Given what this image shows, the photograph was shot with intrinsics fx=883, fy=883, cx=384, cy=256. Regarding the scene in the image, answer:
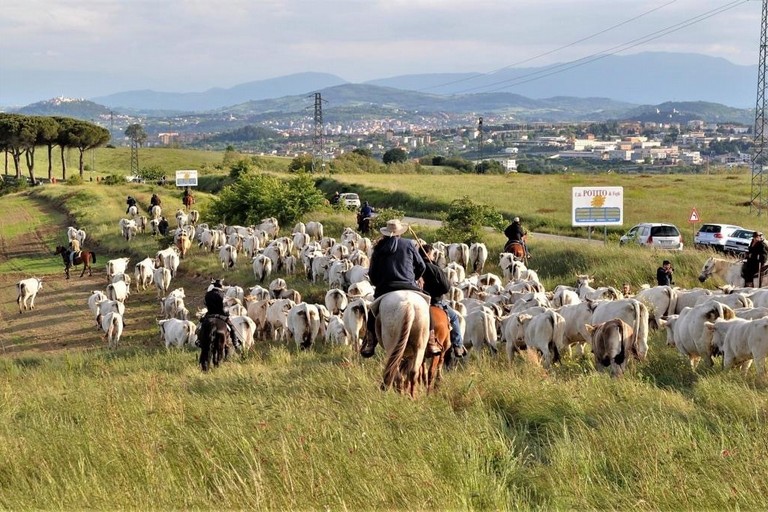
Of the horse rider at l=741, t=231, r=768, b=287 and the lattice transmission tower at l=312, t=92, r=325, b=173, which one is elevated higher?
the lattice transmission tower at l=312, t=92, r=325, b=173

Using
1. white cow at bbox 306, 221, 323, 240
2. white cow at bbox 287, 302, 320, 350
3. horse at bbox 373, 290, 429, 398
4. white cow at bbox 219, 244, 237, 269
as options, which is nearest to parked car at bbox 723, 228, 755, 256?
white cow at bbox 306, 221, 323, 240

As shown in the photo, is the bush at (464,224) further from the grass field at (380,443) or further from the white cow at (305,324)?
the grass field at (380,443)

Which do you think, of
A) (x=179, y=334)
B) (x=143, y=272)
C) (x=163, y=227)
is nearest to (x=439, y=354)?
(x=179, y=334)

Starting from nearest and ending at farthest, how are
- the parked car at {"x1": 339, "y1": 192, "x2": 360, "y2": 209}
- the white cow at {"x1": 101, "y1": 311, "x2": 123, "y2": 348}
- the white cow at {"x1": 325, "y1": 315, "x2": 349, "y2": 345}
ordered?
the white cow at {"x1": 325, "y1": 315, "x2": 349, "y2": 345}, the white cow at {"x1": 101, "y1": 311, "x2": 123, "y2": 348}, the parked car at {"x1": 339, "y1": 192, "x2": 360, "y2": 209}

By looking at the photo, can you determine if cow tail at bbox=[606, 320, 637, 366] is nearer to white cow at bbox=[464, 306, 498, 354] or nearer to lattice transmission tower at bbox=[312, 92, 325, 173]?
white cow at bbox=[464, 306, 498, 354]

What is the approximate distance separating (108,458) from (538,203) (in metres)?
52.5

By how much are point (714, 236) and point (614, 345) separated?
78.6 ft

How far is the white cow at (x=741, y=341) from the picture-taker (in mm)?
11797

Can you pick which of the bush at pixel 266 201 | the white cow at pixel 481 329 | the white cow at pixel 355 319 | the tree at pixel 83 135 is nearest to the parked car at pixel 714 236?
the bush at pixel 266 201

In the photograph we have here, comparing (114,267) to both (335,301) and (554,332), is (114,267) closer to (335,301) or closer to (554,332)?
(335,301)

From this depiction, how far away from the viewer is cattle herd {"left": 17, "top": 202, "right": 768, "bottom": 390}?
13.0m

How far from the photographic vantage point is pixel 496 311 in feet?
57.6

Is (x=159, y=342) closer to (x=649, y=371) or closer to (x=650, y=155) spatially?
Result: (x=649, y=371)

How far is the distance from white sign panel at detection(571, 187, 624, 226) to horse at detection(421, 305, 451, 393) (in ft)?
78.1
